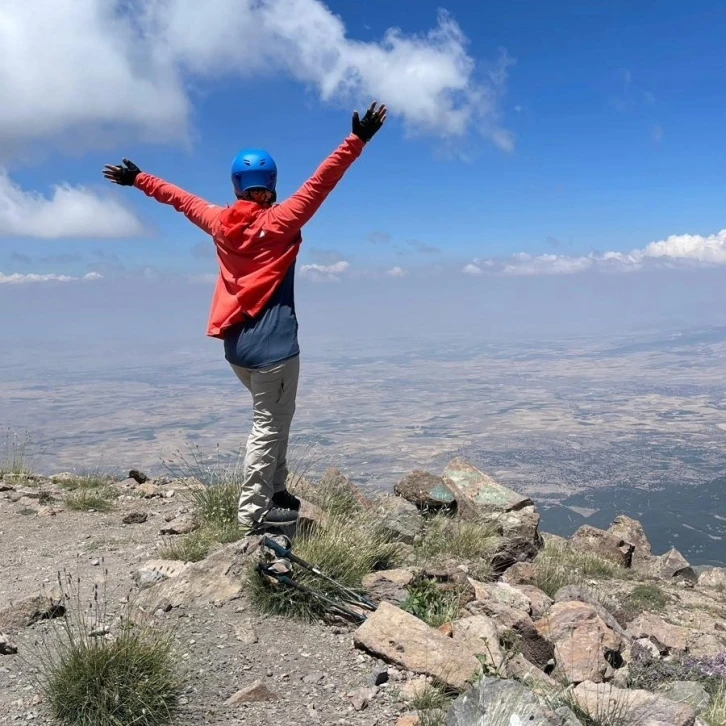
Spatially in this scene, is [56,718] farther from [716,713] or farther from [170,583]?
[716,713]

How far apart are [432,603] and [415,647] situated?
80cm

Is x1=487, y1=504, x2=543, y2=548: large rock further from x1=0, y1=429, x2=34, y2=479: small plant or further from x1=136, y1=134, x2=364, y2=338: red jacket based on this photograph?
x1=0, y1=429, x2=34, y2=479: small plant

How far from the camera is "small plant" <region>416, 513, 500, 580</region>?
673 cm

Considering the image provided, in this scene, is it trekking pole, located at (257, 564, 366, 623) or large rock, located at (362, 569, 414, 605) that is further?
large rock, located at (362, 569, 414, 605)

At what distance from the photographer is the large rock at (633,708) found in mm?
3287

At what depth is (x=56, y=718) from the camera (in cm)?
325

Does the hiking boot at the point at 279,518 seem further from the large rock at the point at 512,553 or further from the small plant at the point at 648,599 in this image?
the small plant at the point at 648,599

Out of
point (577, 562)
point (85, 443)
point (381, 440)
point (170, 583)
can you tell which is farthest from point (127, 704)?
point (381, 440)

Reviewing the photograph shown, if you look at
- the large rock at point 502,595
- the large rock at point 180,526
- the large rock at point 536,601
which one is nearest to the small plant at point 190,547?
the large rock at point 180,526

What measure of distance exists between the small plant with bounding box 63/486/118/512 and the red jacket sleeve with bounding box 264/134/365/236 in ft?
16.7

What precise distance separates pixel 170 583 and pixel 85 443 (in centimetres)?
9370

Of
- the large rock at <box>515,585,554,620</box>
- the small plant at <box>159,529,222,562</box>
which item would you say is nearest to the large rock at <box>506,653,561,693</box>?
the large rock at <box>515,585,554,620</box>

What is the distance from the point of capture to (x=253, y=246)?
5039 mm

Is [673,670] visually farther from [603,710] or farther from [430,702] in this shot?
[430,702]
